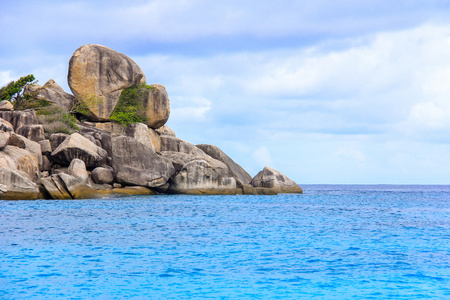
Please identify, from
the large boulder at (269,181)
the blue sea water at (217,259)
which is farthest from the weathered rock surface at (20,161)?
the large boulder at (269,181)

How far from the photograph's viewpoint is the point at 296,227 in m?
20.5

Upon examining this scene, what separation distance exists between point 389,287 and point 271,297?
8.50 feet

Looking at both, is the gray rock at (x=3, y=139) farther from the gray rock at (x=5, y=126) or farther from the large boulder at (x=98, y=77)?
the large boulder at (x=98, y=77)

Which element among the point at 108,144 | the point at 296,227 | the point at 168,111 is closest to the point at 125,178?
the point at 108,144

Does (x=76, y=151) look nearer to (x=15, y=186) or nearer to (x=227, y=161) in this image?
(x=15, y=186)

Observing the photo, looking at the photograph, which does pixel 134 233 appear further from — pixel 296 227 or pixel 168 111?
pixel 168 111

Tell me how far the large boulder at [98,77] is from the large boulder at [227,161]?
31.6 ft

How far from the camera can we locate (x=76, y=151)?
34781 mm

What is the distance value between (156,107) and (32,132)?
13.4 meters

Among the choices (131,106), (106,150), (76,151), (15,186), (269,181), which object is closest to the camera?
(15,186)

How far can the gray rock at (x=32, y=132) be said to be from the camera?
35572mm

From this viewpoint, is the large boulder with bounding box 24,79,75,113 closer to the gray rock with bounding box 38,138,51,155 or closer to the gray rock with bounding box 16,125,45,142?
the gray rock with bounding box 16,125,45,142

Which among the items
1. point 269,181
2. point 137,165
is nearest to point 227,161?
point 269,181

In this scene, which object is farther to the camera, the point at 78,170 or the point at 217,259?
the point at 78,170
